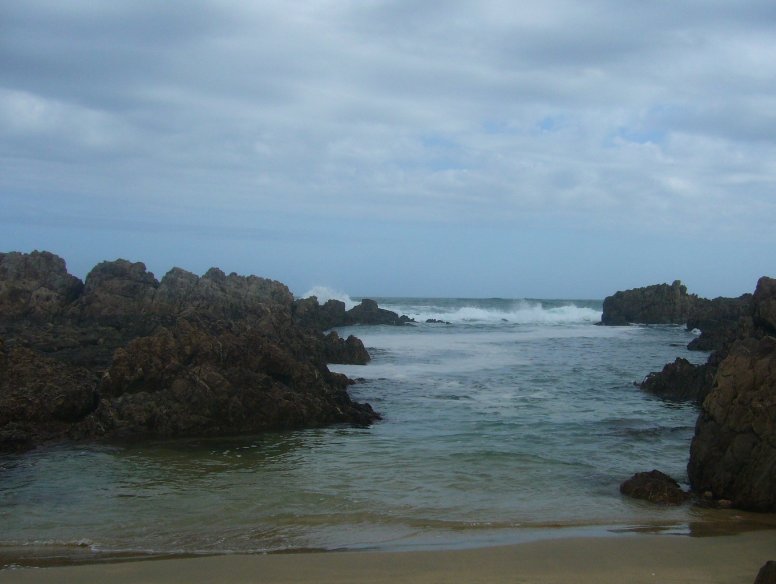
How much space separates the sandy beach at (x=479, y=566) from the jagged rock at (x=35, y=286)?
70.4 ft

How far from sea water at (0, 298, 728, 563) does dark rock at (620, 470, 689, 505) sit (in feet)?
0.67

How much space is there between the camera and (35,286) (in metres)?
26.8

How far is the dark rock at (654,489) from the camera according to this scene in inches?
341

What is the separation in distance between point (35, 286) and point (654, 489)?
24.2 metres

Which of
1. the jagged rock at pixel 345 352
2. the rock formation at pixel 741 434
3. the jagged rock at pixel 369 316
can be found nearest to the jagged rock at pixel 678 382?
the rock formation at pixel 741 434

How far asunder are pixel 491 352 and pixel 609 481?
66.9 feet

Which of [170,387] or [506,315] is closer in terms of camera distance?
[170,387]

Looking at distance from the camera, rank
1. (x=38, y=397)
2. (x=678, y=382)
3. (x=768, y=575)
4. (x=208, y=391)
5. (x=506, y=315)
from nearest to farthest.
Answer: (x=768, y=575), (x=38, y=397), (x=208, y=391), (x=678, y=382), (x=506, y=315)

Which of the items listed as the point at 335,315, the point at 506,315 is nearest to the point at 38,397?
the point at 335,315

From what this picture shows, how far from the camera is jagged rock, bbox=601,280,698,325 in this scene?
177ft

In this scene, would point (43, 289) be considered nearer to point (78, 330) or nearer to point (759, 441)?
point (78, 330)

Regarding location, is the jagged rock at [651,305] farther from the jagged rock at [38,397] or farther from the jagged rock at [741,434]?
the jagged rock at [38,397]

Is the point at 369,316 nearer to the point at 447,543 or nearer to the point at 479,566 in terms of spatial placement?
the point at 447,543

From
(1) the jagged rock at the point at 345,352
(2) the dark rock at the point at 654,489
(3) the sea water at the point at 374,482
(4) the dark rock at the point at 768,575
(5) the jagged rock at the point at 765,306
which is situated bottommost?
(3) the sea water at the point at 374,482
